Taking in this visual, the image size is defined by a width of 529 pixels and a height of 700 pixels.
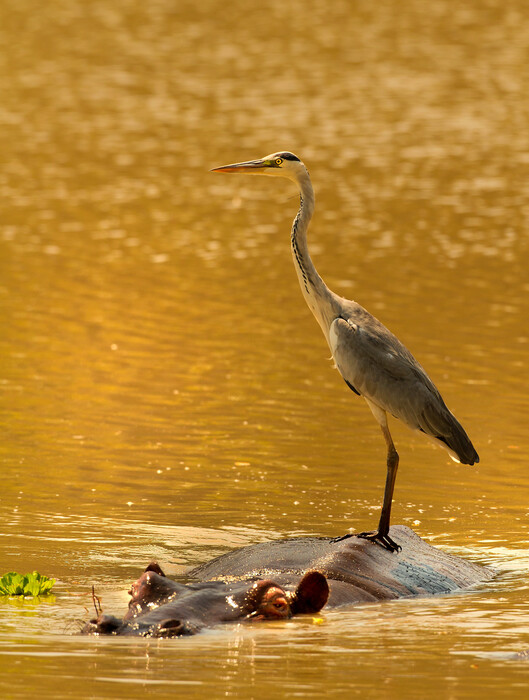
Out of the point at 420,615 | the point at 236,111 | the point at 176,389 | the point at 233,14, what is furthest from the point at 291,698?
the point at 233,14

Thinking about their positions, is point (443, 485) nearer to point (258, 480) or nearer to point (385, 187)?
point (258, 480)

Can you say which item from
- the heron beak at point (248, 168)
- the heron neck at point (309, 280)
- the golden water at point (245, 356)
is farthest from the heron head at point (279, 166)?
the golden water at point (245, 356)

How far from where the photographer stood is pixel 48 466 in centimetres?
1430

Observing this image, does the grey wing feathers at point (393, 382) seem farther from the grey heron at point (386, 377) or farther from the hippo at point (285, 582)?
the hippo at point (285, 582)

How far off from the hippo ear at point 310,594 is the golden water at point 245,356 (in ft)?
0.45

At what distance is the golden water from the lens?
8844 millimetres

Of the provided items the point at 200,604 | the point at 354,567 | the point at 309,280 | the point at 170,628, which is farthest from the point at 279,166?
the point at 170,628

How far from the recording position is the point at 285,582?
9.93 m

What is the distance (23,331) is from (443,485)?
26.5ft

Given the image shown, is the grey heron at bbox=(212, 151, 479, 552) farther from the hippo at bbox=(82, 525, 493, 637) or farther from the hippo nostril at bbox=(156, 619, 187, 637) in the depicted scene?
the hippo nostril at bbox=(156, 619, 187, 637)

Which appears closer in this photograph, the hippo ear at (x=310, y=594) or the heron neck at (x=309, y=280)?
the hippo ear at (x=310, y=594)

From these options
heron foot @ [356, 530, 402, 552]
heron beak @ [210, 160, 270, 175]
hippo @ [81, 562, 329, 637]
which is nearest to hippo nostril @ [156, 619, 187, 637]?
hippo @ [81, 562, 329, 637]

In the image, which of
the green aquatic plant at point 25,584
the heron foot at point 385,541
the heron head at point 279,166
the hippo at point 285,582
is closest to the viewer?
the hippo at point 285,582

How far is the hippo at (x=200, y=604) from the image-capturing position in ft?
28.1
